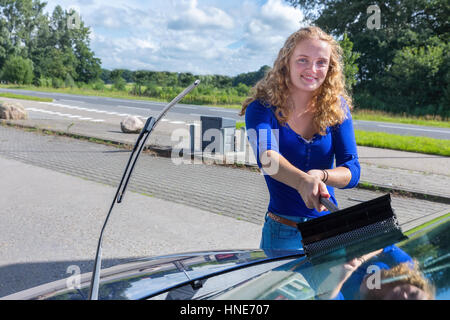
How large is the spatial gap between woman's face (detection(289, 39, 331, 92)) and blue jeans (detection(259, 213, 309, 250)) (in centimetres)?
67

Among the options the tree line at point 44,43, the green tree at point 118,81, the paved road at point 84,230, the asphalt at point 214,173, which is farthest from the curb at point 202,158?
the tree line at point 44,43

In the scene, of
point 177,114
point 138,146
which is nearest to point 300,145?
point 138,146

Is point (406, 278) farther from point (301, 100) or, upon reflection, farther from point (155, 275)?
point (301, 100)

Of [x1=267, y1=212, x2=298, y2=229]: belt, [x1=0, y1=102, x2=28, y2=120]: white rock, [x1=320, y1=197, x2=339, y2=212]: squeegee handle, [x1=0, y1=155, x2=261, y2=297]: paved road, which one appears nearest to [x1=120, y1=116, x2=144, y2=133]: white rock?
[x1=0, y1=102, x2=28, y2=120]: white rock

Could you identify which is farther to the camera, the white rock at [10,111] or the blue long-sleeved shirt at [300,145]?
the white rock at [10,111]

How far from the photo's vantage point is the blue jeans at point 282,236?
220 centimetres

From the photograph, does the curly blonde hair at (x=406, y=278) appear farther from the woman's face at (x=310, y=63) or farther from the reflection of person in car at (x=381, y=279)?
the woman's face at (x=310, y=63)

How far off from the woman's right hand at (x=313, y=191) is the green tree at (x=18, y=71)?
2526 inches

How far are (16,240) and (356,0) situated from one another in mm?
37428

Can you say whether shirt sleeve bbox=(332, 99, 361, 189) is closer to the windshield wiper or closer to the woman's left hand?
the woman's left hand

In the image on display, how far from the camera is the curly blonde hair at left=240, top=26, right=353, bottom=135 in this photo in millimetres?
2094

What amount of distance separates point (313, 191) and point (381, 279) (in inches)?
20.8

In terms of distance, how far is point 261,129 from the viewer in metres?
2.05

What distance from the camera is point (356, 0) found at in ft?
121
